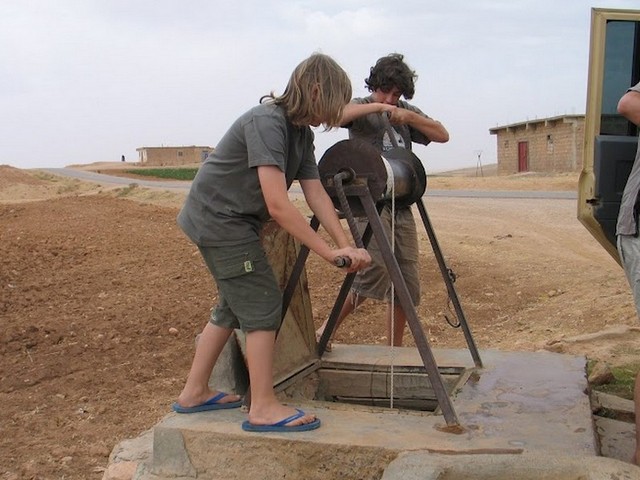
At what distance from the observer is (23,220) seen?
1460 centimetres

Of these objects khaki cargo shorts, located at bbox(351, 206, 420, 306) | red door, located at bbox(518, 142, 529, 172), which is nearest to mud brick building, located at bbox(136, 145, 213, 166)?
red door, located at bbox(518, 142, 529, 172)

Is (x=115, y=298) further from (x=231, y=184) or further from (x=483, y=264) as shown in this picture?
(x=231, y=184)

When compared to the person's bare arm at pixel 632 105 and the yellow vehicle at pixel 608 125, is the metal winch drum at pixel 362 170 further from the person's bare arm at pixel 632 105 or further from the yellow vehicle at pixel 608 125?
the person's bare arm at pixel 632 105

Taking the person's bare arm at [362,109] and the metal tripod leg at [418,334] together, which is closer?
the metal tripod leg at [418,334]

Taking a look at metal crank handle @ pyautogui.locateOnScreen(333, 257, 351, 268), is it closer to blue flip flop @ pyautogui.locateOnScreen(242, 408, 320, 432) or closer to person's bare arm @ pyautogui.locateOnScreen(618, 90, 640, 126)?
blue flip flop @ pyautogui.locateOnScreen(242, 408, 320, 432)

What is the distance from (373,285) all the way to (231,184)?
5.13 ft

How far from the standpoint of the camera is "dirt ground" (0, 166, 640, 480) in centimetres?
479

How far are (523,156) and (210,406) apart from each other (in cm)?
3427

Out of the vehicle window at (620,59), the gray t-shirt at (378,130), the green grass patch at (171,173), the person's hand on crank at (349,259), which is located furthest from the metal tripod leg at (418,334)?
the green grass patch at (171,173)

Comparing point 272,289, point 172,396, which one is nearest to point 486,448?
point 272,289

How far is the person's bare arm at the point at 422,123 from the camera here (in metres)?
4.00

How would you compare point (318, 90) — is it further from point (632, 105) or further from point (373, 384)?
point (373, 384)

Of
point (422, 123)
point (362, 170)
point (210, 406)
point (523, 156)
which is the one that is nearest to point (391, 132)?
point (422, 123)

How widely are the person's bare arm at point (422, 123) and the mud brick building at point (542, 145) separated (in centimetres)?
2596
